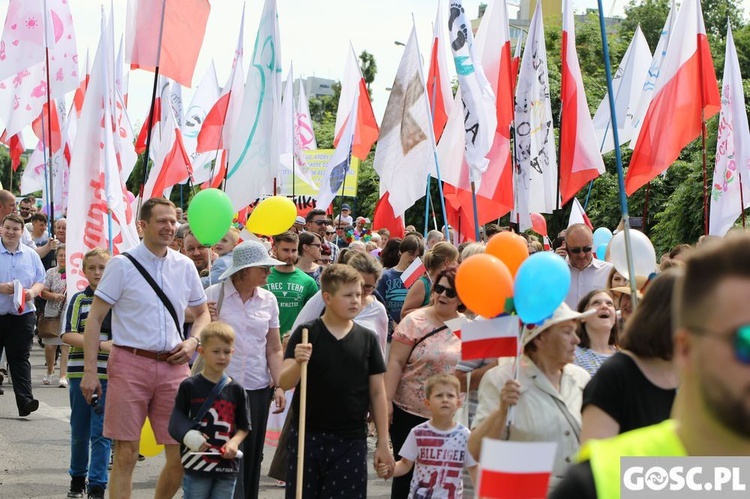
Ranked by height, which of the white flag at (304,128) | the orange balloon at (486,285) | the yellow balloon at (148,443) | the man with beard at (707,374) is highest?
the white flag at (304,128)

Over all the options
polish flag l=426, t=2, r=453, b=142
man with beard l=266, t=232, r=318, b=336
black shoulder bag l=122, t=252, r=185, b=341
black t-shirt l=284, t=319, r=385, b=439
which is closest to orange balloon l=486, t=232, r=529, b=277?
black t-shirt l=284, t=319, r=385, b=439

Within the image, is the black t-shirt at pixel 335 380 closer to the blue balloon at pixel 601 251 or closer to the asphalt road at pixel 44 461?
the asphalt road at pixel 44 461

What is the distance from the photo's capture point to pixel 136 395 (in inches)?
267

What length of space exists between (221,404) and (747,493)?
15.4 ft

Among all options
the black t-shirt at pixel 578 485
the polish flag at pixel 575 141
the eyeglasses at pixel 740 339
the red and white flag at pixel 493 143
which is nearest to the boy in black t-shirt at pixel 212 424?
the black t-shirt at pixel 578 485

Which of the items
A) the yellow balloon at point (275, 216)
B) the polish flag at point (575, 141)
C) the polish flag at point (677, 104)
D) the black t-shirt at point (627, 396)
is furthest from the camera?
the polish flag at point (575, 141)

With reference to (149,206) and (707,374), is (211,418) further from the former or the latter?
(707,374)

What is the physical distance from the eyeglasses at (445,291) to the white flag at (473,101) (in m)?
4.56

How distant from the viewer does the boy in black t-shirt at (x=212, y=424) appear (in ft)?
20.3

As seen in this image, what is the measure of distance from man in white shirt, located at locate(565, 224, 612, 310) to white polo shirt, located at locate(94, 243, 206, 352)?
3252 mm

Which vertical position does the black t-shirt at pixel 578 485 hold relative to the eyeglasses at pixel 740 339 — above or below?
below

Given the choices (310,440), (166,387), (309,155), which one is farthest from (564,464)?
(309,155)

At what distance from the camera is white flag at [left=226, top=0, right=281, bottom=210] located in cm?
1186

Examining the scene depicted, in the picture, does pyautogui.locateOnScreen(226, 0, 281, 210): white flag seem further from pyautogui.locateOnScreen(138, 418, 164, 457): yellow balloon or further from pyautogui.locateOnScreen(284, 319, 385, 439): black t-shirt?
pyautogui.locateOnScreen(284, 319, 385, 439): black t-shirt
